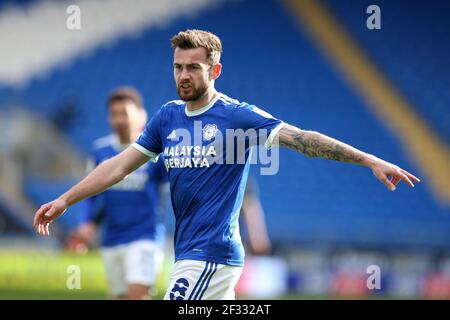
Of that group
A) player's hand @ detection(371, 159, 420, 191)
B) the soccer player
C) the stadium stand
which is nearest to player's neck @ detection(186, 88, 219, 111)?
the soccer player

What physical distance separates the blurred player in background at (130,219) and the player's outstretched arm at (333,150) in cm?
375

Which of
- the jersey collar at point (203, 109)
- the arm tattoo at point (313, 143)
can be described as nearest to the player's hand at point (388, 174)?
the arm tattoo at point (313, 143)

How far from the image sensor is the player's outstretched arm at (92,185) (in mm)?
5508

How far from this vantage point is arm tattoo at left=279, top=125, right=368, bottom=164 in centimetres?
531

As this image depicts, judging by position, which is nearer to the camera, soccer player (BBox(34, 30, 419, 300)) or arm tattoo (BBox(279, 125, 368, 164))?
arm tattoo (BBox(279, 125, 368, 164))

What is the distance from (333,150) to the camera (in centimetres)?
533

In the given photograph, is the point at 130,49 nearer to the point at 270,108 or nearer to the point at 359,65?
the point at 270,108

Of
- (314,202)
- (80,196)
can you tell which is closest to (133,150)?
(80,196)

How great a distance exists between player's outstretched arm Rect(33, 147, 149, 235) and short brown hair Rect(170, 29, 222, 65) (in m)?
0.81

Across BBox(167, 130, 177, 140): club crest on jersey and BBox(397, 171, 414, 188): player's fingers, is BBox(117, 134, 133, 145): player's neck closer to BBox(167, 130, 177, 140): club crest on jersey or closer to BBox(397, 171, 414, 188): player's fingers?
BBox(167, 130, 177, 140): club crest on jersey

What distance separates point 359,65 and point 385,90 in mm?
910

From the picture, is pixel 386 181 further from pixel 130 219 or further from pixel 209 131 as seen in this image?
pixel 130 219

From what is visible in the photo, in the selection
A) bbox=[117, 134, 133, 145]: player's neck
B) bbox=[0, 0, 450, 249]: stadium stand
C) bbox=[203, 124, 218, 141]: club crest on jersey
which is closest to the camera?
bbox=[203, 124, 218, 141]: club crest on jersey

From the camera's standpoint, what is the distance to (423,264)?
17.9m
